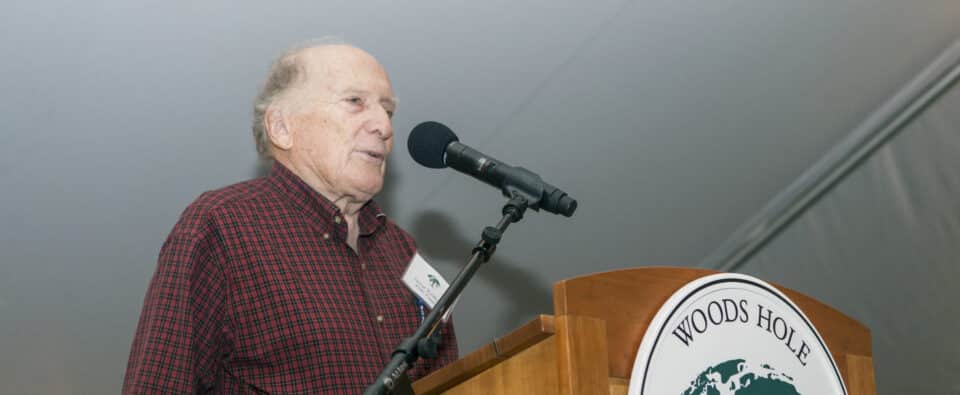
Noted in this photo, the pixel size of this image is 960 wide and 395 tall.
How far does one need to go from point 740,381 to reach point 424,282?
0.62m

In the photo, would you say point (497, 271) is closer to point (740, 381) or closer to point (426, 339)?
point (740, 381)

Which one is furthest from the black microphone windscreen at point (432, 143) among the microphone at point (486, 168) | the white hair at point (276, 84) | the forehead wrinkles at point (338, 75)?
the white hair at point (276, 84)

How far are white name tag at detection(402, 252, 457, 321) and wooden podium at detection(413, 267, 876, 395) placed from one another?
0.43 metres

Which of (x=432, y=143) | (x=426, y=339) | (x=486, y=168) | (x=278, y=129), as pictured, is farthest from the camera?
(x=278, y=129)

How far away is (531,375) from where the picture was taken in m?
1.21

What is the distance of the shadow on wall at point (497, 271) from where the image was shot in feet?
11.2

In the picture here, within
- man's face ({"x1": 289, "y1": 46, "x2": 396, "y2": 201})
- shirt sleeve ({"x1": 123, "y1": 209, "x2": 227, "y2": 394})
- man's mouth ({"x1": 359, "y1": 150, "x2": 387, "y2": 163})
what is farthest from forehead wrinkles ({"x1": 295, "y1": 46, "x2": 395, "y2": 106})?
shirt sleeve ({"x1": 123, "y1": 209, "x2": 227, "y2": 394})

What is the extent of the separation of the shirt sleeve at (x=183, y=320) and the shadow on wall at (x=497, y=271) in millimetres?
1600

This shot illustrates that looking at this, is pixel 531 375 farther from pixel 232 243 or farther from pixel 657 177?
pixel 657 177

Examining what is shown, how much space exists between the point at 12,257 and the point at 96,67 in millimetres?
712

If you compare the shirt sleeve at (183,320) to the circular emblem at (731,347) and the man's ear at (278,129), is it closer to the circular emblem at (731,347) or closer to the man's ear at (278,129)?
the man's ear at (278,129)

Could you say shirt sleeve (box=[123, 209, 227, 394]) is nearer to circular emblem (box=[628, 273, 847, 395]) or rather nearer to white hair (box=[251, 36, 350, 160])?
white hair (box=[251, 36, 350, 160])

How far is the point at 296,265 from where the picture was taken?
1.83m

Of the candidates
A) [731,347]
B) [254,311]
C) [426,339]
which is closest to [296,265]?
[254,311]
